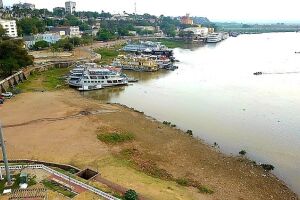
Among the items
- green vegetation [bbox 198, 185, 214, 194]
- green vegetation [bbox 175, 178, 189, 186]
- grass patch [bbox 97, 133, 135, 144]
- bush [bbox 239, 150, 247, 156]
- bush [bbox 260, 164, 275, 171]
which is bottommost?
bush [bbox 260, 164, 275, 171]

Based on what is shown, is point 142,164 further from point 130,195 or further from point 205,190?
point 130,195

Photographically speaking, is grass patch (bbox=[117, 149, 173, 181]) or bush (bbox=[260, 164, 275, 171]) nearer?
grass patch (bbox=[117, 149, 173, 181])

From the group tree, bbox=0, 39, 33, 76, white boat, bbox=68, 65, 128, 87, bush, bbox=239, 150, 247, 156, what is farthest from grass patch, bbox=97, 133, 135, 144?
tree, bbox=0, 39, 33, 76

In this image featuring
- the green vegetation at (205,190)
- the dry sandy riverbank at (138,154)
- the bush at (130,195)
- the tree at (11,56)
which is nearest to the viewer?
the bush at (130,195)

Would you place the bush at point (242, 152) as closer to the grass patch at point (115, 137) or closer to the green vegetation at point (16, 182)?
the grass patch at point (115, 137)

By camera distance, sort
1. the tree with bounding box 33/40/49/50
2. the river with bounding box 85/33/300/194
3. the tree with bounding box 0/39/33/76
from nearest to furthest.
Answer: the river with bounding box 85/33/300/194 < the tree with bounding box 0/39/33/76 < the tree with bounding box 33/40/49/50

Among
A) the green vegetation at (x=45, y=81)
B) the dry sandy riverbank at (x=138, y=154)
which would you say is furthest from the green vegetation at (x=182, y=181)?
the green vegetation at (x=45, y=81)

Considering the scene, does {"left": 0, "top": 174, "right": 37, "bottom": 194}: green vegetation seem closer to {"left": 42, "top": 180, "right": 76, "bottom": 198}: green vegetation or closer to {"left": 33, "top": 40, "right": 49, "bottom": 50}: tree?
{"left": 42, "top": 180, "right": 76, "bottom": 198}: green vegetation

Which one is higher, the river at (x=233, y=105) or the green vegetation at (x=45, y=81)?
the green vegetation at (x=45, y=81)
